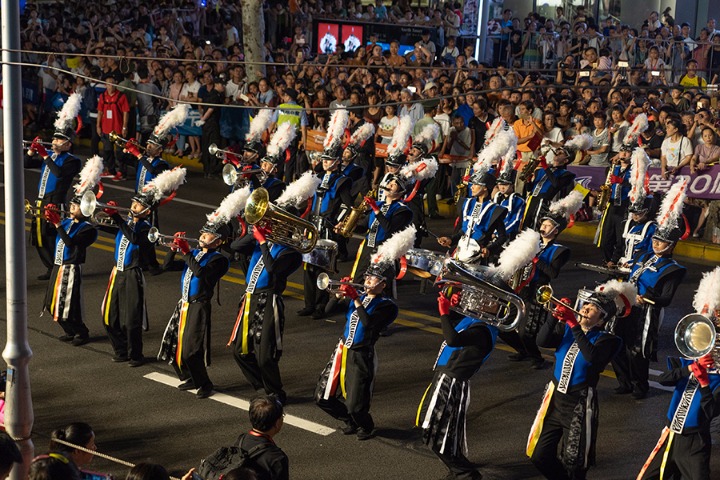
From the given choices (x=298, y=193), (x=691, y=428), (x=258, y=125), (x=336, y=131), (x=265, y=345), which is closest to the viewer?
(x=691, y=428)

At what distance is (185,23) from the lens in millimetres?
29281

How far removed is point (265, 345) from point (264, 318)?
10.7 inches

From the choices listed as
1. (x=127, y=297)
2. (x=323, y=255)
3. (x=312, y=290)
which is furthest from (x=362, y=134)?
(x=127, y=297)

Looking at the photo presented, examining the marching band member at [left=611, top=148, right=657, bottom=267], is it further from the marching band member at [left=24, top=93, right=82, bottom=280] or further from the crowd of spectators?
the marching band member at [left=24, top=93, right=82, bottom=280]

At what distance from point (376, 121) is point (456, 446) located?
1071 cm

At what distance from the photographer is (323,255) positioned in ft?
41.5

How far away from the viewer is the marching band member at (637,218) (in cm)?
1272

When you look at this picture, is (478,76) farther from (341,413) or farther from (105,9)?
(341,413)

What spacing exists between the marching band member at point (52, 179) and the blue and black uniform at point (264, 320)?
469 centimetres

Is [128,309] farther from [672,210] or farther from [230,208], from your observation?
[672,210]

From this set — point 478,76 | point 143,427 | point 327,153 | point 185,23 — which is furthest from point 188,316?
point 185,23

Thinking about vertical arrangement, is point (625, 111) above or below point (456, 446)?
above

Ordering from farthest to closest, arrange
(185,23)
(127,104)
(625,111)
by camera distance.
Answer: (185,23)
(127,104)
(625,111)

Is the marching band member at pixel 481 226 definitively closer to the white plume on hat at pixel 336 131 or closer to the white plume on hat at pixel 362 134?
the white plume on hat at pixel 336 131
